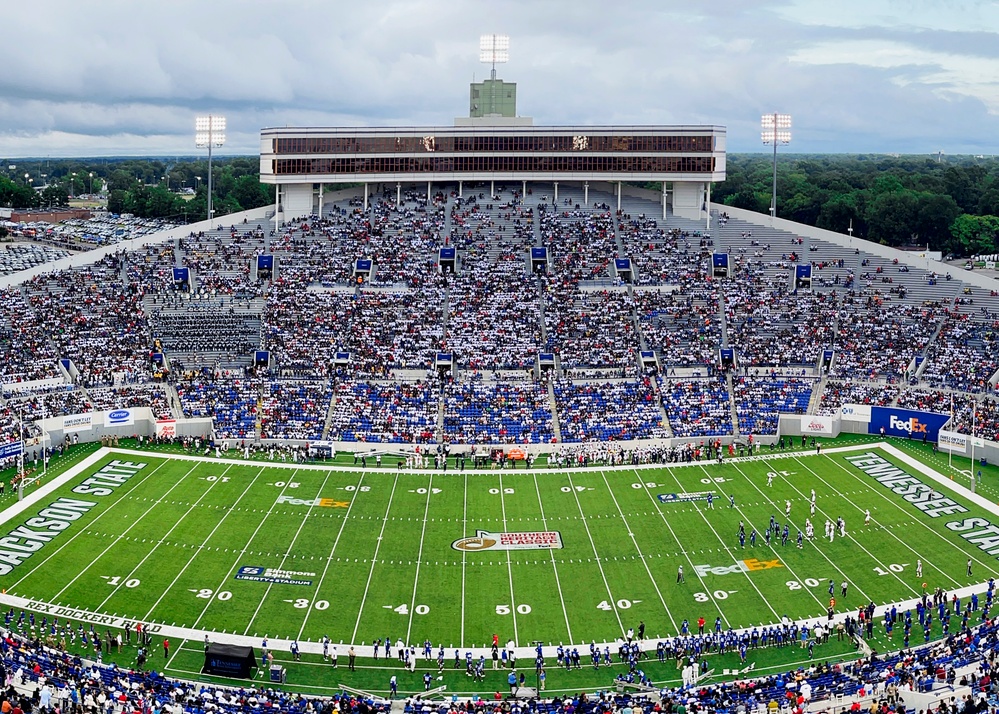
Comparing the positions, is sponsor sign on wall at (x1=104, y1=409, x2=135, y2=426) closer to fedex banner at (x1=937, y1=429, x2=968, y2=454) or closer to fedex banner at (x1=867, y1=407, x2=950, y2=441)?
fedex banner at (x1=867, y1=407, x2=950, y2=441)

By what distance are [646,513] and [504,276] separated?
2911 centimetres

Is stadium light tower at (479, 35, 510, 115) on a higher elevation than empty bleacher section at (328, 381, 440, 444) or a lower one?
higher

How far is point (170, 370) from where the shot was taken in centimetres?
6069

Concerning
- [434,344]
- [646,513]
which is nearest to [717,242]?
[434,344]

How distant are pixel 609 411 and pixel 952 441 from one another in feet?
54.6

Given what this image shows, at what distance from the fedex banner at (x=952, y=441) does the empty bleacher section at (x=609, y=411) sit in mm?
13122

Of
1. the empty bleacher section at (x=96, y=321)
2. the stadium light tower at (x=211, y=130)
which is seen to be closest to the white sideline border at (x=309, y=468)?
the empty bleacher section at (x=96, y=321)

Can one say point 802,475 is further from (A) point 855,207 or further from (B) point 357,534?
(A) point 855,207

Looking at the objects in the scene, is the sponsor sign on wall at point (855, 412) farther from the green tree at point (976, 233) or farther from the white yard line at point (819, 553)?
the green tree at point (976, 233)

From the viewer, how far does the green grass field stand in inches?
1340

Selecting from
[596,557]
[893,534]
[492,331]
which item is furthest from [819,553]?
[492,331]

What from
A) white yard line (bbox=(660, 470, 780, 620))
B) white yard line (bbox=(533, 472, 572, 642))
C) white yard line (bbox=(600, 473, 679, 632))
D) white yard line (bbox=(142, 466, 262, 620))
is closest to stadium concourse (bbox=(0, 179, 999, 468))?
white yard line (bbox=(660, 470, 780, 620))

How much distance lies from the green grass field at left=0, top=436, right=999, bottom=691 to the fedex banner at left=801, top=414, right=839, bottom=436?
4.75m

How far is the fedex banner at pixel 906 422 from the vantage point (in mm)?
54500
